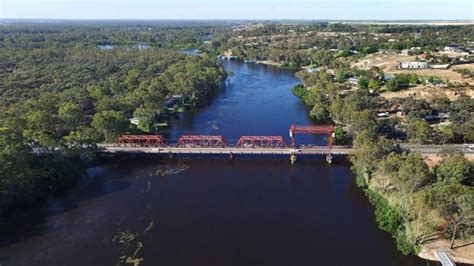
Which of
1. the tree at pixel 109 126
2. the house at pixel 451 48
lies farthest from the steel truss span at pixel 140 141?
the house at pixel 451 48

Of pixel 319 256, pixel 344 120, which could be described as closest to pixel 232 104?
pixel 344 120

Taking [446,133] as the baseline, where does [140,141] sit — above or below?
below

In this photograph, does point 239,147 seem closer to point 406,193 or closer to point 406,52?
point 406,193

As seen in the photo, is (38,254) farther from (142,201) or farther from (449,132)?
(449,132)

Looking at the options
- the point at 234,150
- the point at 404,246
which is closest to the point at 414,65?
the point at 234,150

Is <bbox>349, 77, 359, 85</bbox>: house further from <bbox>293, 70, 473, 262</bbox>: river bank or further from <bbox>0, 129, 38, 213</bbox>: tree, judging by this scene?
<bbox>0, 129, 38, 213</bbox>: tree

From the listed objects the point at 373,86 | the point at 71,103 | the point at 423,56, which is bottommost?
the point at 373,86

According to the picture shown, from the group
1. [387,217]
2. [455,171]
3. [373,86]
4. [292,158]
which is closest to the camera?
[387,217]
